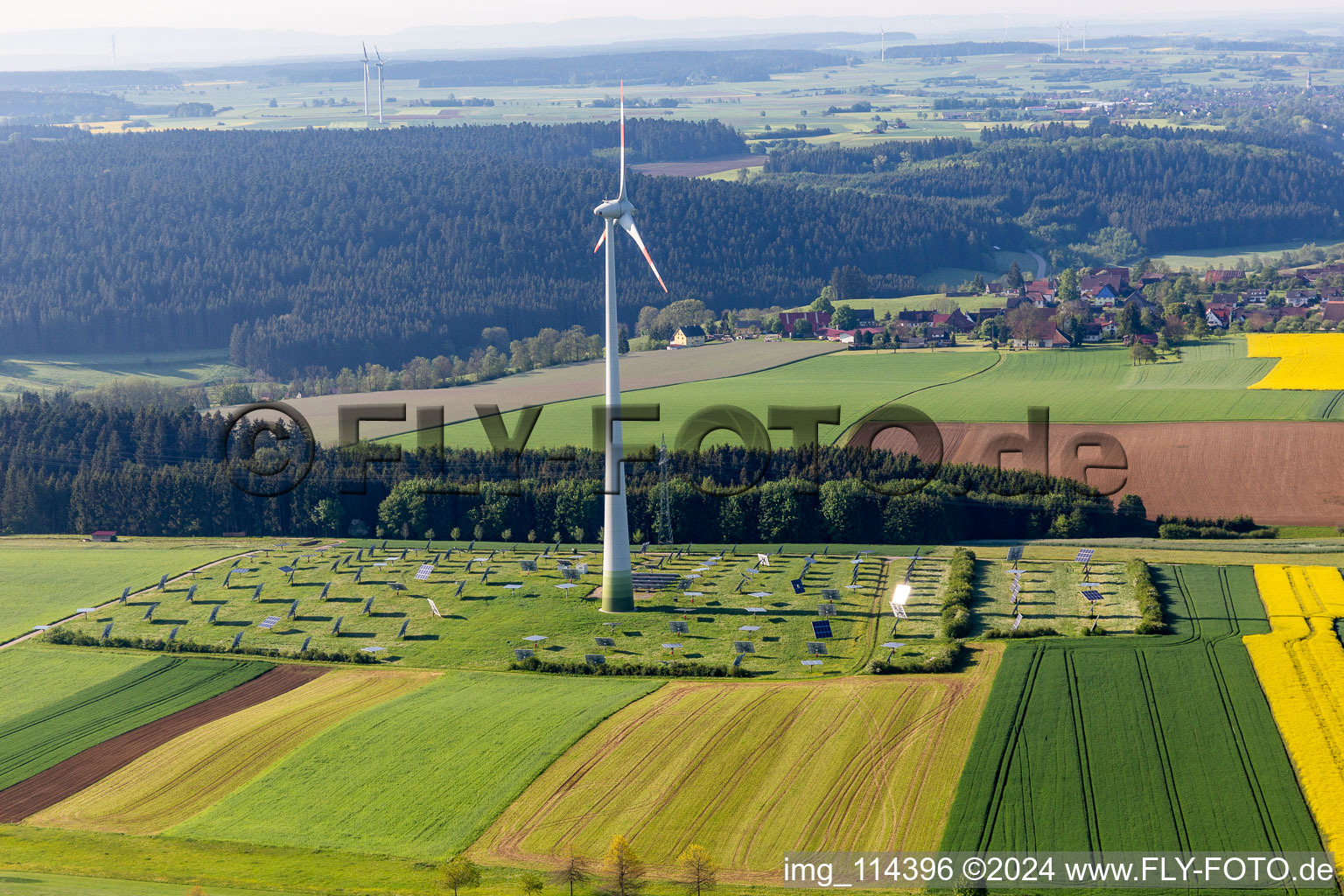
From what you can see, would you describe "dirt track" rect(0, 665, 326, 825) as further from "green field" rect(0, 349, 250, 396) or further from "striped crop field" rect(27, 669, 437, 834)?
"green field" rect(0, 349, 250, 396)

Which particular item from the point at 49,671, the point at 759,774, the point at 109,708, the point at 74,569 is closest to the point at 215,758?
the point at 109,708

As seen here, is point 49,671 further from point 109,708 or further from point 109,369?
point 109,369

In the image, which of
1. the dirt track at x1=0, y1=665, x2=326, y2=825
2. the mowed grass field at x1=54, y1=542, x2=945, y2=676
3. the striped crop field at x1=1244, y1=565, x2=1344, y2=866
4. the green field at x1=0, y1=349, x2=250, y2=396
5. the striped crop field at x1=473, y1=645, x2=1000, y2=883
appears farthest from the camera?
the green field at x1=0, y1=349, x2=250, y2=396

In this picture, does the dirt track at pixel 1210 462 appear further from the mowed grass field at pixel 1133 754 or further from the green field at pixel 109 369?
the green field at pixel 109 369

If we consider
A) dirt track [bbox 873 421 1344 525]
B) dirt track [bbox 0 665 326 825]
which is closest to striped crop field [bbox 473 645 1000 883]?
dirt track [bbox 0 665 326 825]

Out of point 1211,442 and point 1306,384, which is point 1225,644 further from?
point 1306,384
